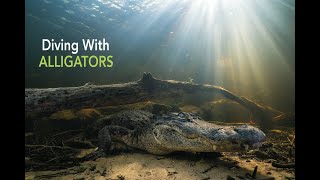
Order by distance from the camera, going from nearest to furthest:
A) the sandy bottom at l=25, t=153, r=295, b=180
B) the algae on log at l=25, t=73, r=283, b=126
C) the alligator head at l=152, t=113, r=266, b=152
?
the alligator head at l=152, t=113, r=266, b=152 < the sandy bottom at l=25, t=153, r=295, b=180 < the algae on log at l=25, t=73, r=283, b=126

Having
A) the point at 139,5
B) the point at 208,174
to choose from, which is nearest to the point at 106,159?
the point at 208,174

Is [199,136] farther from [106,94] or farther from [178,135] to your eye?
[106,94]

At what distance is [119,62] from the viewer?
44.3ft

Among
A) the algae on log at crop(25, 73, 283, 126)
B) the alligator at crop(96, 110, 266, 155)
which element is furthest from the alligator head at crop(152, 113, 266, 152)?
the algae on log at crop(25, 73, 283, 126)

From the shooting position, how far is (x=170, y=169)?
3836 millimetres

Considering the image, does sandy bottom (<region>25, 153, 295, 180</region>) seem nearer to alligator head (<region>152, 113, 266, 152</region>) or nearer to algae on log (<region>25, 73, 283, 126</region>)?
alligator head (<region>152, 113, 266, 152</region>)

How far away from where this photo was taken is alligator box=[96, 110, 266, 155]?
337 cm

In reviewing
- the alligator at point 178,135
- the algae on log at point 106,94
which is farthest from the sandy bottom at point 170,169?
the algae on log at point 106,94

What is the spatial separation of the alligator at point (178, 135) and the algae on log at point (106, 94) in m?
0.55

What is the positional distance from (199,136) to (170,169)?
641 mm

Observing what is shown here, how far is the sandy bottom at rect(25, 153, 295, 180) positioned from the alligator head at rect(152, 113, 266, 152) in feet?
0.87

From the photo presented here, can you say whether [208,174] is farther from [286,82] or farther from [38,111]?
[286,82]

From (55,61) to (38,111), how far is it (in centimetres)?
110

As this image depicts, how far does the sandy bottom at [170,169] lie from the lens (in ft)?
12.0
